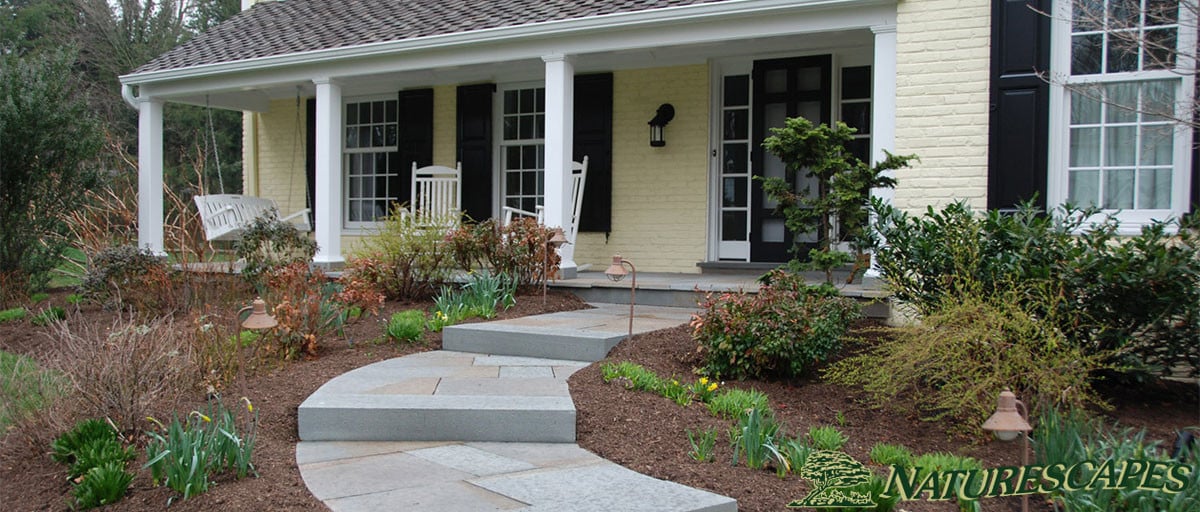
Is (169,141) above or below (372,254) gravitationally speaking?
above

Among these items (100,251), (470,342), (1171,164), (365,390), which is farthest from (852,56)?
(100,251)

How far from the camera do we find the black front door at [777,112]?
8.58 m

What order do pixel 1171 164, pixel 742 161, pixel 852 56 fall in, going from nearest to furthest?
pixel 1171 164 < pixel 852 56 < pixel 742 161

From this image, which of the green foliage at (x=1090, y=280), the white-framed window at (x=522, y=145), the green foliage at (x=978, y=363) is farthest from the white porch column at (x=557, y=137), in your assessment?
the green foliage at (x=978, y=363)

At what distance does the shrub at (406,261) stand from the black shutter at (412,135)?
10.3 feet

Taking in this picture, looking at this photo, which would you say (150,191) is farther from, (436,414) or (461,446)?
(461,446)

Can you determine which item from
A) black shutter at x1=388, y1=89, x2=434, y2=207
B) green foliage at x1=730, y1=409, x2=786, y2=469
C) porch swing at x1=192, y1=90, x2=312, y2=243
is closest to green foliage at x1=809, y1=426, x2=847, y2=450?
green foliage at x1=730, y1=409, x2=786, y2=469

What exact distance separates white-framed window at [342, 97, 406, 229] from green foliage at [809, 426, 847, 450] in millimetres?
8158

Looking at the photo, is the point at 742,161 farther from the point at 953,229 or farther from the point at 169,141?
the point at 169,141

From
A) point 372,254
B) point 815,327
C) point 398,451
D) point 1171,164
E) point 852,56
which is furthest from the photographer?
point 852,56

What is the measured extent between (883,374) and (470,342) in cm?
283

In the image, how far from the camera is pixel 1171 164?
568cm

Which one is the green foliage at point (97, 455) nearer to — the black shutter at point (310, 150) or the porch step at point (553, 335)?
the porch step at point (553, 335)

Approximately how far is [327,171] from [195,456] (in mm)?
6715
